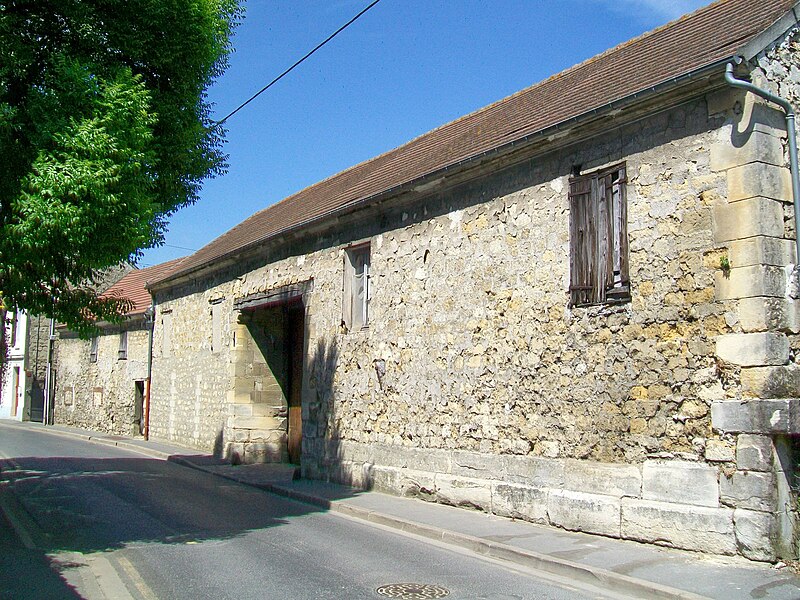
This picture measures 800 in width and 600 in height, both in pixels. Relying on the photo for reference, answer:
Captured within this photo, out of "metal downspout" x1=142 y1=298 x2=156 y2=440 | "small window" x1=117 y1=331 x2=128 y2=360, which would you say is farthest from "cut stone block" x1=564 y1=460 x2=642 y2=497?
"small window" x1=117 y1=331 x2=128 y2=360

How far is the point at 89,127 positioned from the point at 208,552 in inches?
183

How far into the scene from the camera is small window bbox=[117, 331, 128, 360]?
91.8 feet

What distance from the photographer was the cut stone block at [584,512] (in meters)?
8.53

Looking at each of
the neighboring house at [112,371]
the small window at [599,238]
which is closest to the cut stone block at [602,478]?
the small window at [599,238]

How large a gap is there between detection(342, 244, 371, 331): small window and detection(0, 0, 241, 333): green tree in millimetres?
3756

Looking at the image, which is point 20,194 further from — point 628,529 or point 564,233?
point 628,529

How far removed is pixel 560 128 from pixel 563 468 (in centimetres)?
410

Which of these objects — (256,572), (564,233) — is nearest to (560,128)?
(564,233)

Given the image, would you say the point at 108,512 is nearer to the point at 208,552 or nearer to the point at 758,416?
the point at 208,552

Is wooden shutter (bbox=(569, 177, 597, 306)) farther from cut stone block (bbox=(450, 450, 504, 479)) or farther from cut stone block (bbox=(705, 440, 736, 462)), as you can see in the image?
cut stone block (bbox=(450, 450, 504, 479))

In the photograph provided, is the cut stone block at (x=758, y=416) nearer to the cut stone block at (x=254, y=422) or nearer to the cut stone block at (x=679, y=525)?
the cut stone block at (x=679, y=525)

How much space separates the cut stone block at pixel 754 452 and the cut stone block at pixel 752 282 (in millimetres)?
1363

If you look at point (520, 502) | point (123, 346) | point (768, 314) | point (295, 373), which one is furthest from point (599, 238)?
point (123, 346)

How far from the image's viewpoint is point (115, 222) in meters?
8.53
